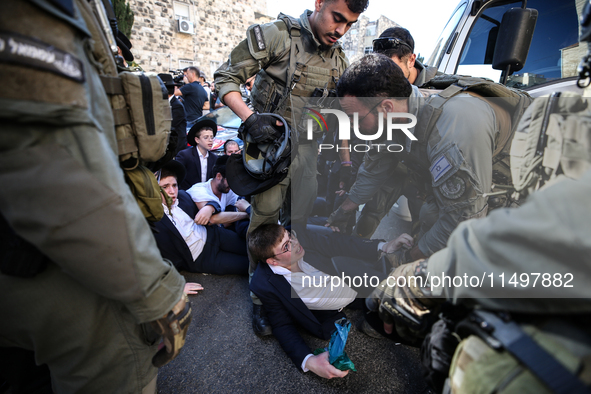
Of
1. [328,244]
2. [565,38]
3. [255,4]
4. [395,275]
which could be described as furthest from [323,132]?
[255,4]

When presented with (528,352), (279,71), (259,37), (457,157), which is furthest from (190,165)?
(528,352)

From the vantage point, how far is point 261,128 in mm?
1755

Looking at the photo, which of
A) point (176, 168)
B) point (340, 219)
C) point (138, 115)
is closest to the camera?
point (138, 115)

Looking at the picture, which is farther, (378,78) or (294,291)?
(294,291)

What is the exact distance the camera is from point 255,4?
18.9 meters

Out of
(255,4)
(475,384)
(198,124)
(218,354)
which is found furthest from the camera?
(255,4)

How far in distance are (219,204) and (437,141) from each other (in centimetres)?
194

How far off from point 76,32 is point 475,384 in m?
1.20

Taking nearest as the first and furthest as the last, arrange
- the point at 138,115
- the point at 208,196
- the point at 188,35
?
the point at 138,115 < the point at 208,196 < the point at 188,35

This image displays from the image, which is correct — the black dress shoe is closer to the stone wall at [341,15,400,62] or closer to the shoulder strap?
the shoulder strap

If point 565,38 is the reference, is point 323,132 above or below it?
below

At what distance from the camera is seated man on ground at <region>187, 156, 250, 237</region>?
8.25 ft

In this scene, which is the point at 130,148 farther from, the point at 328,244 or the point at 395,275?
the point at 328,244

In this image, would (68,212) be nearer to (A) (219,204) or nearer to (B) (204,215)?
(B) (204,215)
